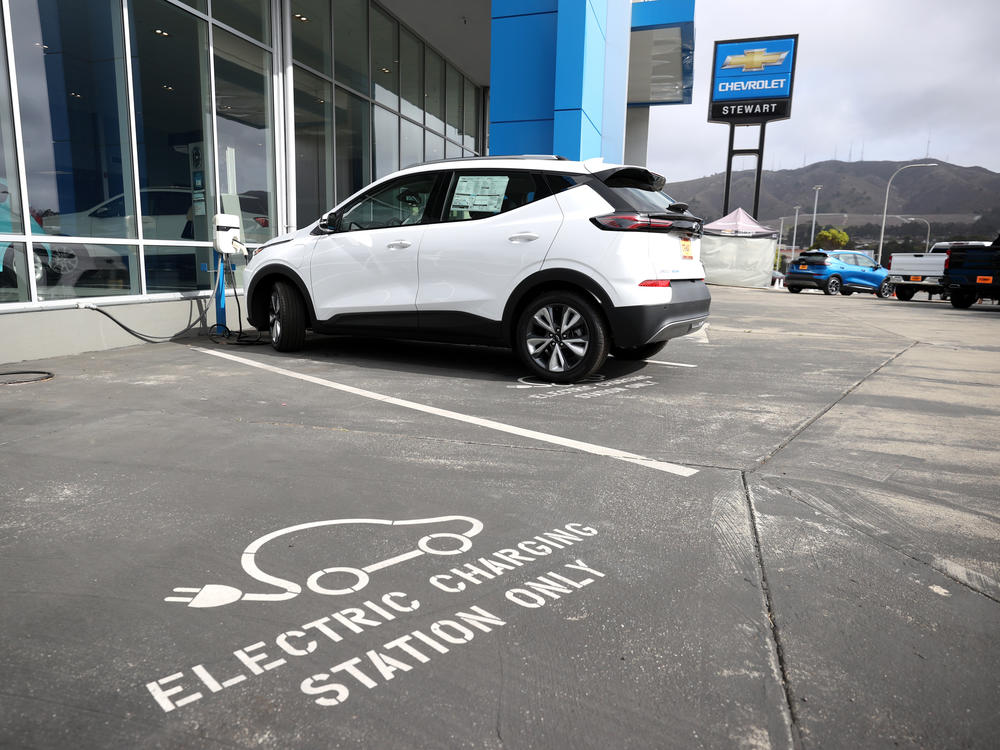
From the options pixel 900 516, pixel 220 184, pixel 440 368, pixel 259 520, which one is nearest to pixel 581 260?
pixel 440 368

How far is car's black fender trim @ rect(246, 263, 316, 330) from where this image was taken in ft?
24.0

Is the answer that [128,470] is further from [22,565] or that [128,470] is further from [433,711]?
[433,711]

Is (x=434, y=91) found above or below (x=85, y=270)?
above

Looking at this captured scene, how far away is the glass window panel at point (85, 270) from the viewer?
707cm

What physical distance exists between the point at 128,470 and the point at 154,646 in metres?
1.85

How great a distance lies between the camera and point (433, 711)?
68.6 inches

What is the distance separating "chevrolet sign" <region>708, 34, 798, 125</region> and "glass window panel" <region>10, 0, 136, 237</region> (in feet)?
139

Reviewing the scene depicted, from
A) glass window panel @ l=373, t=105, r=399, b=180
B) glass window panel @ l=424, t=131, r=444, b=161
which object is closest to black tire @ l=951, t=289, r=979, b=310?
glass window panel @ l=424, t=131, r=444, b=161

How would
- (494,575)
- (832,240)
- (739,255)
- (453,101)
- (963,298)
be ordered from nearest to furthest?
(494,575), (453,101), (963,298), (739,255), (832,240)

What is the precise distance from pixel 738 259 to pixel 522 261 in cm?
2796

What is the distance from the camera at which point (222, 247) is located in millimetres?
8508

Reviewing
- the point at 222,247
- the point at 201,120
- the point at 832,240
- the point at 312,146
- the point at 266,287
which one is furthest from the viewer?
the point at 832,240

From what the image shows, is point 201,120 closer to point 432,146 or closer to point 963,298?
point 432,146

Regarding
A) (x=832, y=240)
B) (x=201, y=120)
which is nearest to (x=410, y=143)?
(x=201, y=120)
